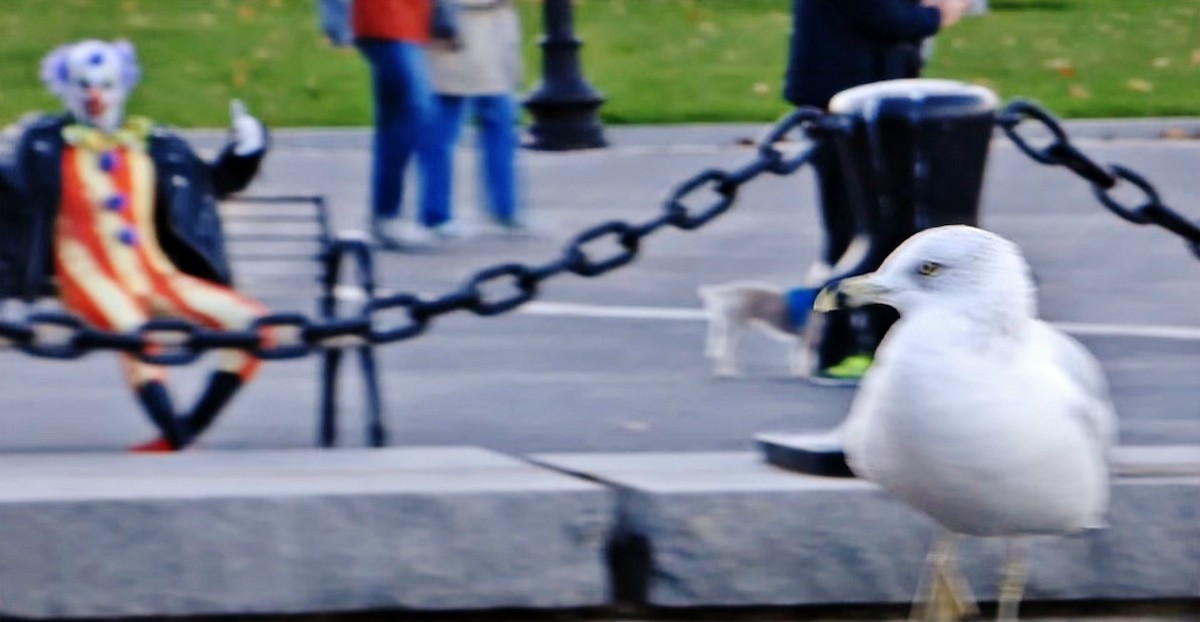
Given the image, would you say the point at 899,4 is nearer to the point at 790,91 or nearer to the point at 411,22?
the point at 790,91

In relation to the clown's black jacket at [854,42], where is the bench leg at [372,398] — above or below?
below

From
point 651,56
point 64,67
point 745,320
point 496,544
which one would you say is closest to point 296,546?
point 496,544

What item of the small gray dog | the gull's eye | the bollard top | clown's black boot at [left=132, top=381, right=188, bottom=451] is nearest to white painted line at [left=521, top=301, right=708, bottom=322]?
the small gray dog

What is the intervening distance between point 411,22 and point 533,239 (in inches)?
52.5

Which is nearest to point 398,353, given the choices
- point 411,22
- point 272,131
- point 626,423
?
point 626,423

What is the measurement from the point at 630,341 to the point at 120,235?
116 inches

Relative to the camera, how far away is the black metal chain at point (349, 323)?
5633 mm

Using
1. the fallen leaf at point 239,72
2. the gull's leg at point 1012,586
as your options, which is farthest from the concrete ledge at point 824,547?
the fallen leaf at point 239,72

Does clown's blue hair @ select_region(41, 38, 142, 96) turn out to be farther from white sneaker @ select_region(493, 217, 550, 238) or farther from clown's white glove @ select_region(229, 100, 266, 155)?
white sneaker @ select_region(493, 217, 550, 238)

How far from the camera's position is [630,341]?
939cm

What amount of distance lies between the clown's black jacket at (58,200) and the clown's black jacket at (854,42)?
224 centimetres

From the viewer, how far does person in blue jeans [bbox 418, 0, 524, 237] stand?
1180 cm

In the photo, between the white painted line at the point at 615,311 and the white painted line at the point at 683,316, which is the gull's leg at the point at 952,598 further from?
the white painted line at the point at 615,311

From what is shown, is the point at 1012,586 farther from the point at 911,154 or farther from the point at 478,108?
the point at 478,108
